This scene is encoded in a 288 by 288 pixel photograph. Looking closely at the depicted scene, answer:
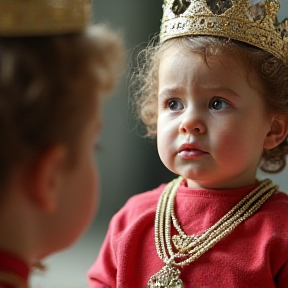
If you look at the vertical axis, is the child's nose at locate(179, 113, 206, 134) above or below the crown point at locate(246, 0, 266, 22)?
below

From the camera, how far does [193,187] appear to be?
1434mm

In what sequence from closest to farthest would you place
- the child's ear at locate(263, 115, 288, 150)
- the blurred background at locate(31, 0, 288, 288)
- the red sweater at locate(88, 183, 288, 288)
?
the red sweater at locate(88, 183, 288, 288)
the child's ear at locate(263, 115, 288, 150)
the blurred background at locate(31, 0, 288, 288)

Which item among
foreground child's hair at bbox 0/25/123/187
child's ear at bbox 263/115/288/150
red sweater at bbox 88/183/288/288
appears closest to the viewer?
foreground child's hair at bbox 0/25/123/187

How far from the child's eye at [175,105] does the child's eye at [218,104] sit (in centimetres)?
6

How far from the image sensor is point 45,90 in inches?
33.5

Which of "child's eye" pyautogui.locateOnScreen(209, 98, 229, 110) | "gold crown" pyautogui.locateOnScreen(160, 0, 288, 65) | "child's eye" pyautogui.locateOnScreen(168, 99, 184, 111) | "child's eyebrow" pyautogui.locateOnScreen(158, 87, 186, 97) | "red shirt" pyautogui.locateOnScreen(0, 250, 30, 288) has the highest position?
"gold crown" pyautogui.locateOnScreen(160, 0, 288, 65)

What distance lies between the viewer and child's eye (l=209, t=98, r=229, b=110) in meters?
1.33

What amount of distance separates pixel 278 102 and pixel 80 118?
0.61 meters

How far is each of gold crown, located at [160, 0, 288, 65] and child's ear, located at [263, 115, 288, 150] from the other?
0.40ft

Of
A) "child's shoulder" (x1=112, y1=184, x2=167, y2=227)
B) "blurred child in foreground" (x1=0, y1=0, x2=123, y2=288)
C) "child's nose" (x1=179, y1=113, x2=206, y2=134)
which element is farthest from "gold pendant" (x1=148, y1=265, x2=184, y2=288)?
"blurred child in foreground" (x1=0, y1=0, x2=123, y2=288)

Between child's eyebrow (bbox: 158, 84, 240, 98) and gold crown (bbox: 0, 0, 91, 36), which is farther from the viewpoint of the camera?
child's eyebrow (bbox: 158, 84, 240, 98)

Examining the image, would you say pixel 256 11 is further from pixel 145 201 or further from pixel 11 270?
pixel 11 270

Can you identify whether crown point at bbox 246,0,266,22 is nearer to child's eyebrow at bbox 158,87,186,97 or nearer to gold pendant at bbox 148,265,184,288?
child's eyebrow at bbox 158,87,186,97

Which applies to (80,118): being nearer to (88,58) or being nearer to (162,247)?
(88,58)
